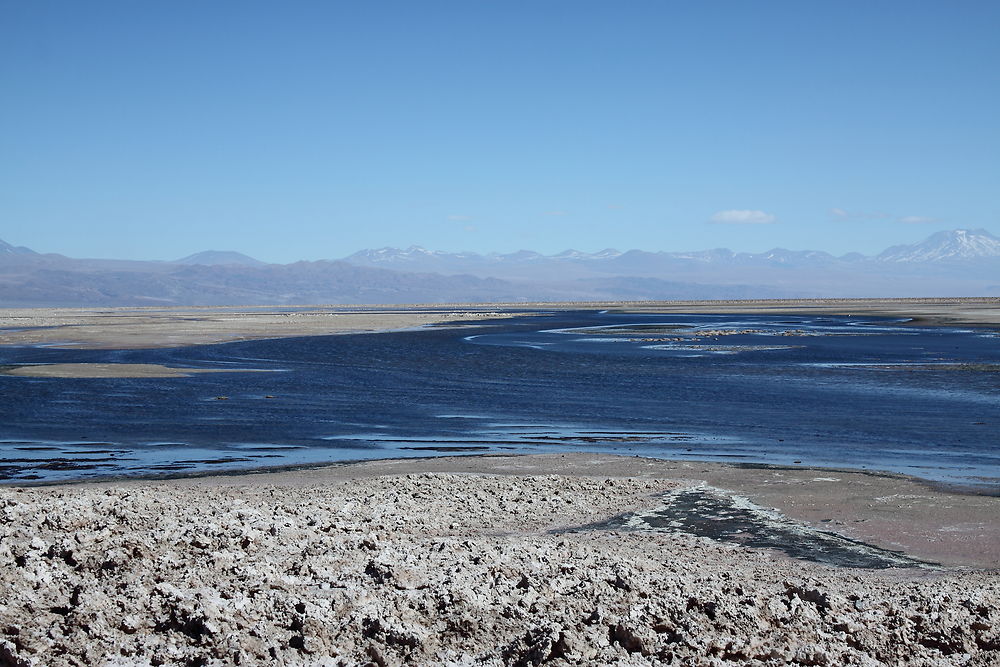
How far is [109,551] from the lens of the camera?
27.7 ft

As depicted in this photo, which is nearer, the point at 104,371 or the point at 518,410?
the point at 518,410

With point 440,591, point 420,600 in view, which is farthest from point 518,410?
point 420,600

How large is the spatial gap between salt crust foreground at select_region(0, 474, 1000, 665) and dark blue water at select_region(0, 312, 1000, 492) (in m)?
7.49

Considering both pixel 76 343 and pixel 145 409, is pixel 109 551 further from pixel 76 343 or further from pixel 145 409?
pixel 76 343

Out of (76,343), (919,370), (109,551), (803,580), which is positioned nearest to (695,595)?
(803,580)

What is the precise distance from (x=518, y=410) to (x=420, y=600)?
59.8ft

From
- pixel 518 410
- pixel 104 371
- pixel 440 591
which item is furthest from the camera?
pixel 104 371

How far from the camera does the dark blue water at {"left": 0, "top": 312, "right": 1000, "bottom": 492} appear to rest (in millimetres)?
18625

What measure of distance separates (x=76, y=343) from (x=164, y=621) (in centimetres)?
5345

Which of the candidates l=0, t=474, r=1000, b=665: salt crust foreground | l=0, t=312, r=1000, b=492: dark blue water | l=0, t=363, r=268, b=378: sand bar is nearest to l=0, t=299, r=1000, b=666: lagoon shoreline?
l=0, t=474, r=1000, b=665: salt crust foreground

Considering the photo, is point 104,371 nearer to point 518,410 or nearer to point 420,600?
point 518,410

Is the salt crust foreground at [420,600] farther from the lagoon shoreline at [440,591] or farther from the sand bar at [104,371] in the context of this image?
the sand bar at [104,371]

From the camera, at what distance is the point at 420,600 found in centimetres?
779

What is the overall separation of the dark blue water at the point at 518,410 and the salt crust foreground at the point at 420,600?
7487 millimetres
